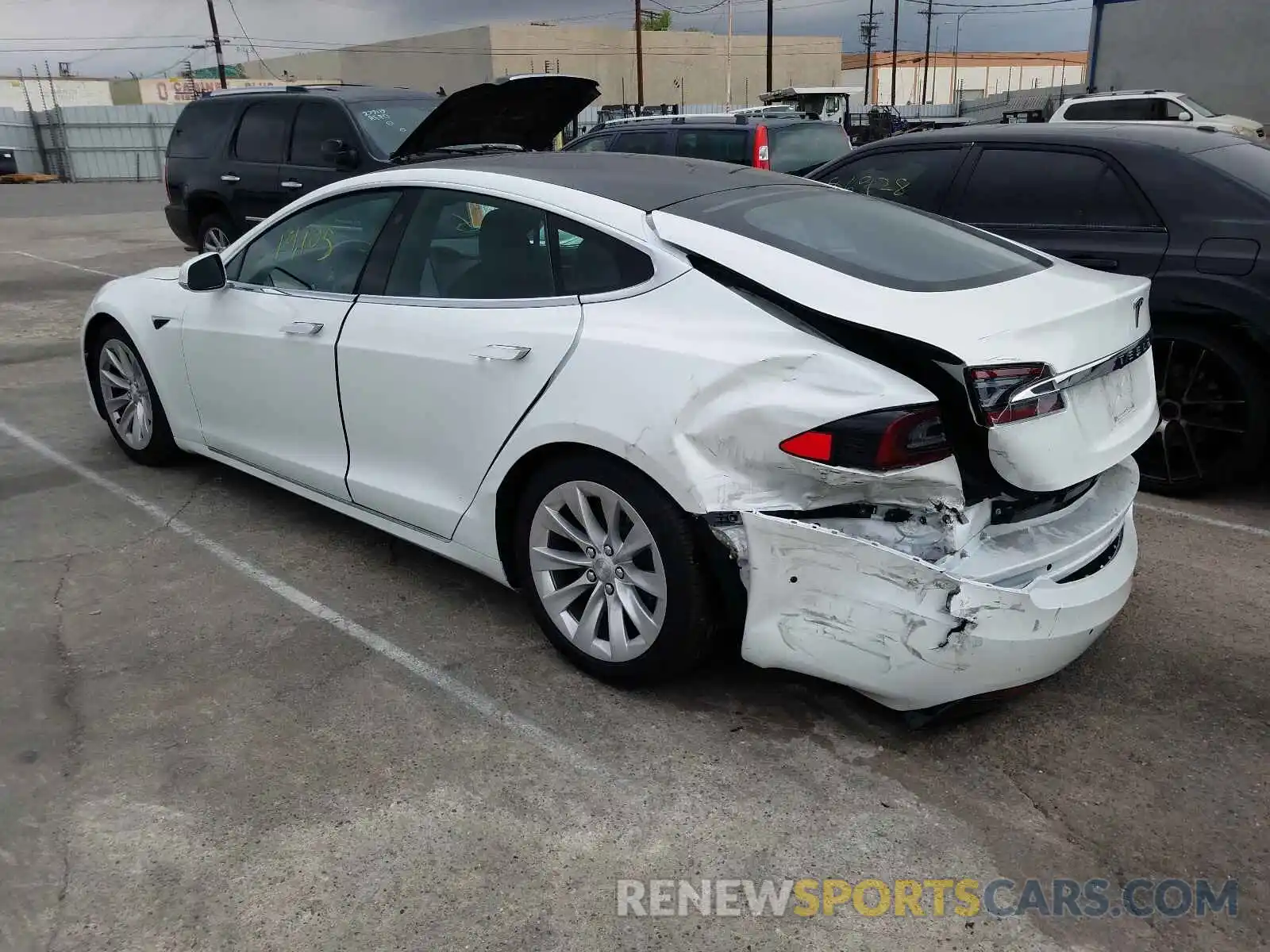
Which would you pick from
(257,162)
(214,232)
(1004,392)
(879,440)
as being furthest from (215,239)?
(1004,392)

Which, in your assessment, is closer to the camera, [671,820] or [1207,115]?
[671,820]

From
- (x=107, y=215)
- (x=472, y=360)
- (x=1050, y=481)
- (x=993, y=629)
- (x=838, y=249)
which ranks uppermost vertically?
(x=838, y=249)

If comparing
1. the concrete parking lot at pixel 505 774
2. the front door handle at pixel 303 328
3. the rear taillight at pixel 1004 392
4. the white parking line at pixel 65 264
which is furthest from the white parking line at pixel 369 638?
the white parking line at pixel 65 264

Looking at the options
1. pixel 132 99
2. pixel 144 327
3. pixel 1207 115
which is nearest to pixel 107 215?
pixel 144 327

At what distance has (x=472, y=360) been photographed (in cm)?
345

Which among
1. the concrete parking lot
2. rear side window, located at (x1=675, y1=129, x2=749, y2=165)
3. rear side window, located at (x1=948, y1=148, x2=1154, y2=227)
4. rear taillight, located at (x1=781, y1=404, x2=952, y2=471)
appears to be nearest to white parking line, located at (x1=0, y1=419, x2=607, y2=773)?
the concrete parking lot

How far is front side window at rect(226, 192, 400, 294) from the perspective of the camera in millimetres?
3996

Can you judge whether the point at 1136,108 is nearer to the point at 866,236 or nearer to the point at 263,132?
the point at 263,132

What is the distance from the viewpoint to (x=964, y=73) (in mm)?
96000

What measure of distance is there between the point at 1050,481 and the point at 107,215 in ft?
71.2

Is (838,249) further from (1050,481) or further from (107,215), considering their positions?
(107,215)

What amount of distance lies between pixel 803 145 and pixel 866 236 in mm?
8540

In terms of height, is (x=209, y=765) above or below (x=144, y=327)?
below

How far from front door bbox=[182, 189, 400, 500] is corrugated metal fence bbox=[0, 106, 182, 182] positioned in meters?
34.0
